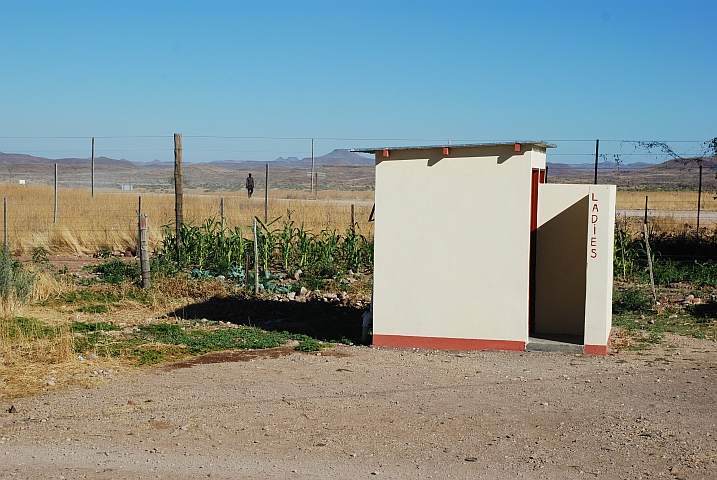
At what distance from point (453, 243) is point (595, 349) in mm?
2201

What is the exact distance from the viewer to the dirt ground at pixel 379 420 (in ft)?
20.8

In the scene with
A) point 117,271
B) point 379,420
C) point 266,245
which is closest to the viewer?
point 379,420

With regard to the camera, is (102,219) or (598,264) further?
(102,219)

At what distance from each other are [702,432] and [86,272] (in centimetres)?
1293

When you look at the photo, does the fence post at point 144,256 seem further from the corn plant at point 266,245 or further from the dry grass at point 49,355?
the corn plant at point 266,245

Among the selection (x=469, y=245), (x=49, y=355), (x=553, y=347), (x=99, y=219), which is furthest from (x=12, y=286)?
(x=99, y=219)

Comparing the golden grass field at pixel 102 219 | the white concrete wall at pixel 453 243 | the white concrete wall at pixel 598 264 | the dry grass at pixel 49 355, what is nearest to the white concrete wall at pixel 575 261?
the white concrete wall at pixel 598 264

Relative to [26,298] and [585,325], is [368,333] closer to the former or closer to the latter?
[585,325]

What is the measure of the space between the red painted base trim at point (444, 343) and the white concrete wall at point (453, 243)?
0.20 ft

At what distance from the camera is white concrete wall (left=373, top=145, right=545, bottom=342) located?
10523mm

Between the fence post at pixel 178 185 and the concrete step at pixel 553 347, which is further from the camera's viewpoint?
the fence post at pixel 178 185

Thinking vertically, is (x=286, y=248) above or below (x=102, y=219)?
below

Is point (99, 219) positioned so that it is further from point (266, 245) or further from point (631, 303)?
point (631, 303)

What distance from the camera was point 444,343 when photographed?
10.8 metres
